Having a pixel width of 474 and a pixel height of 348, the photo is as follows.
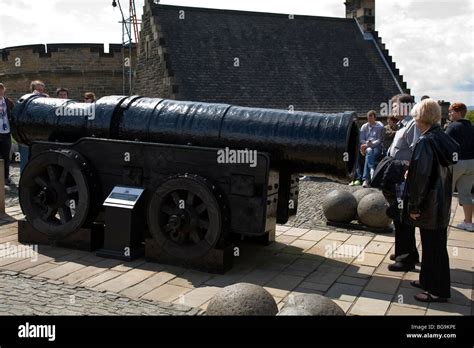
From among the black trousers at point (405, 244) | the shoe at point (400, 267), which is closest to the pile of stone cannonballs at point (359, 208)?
the black trousers at point (405, 244)

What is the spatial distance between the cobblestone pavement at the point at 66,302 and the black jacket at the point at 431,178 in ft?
6.48

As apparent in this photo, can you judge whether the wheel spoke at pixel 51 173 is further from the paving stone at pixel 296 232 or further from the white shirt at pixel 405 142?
the white shirt at pixel 405 142

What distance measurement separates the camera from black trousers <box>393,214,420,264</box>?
17.9 ft

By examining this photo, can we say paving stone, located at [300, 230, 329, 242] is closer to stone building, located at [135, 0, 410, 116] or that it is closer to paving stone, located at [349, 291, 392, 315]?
paving stone, located at [349, 291, 392, 315]

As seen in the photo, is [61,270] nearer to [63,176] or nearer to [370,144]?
[63,176]

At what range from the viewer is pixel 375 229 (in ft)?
23.8

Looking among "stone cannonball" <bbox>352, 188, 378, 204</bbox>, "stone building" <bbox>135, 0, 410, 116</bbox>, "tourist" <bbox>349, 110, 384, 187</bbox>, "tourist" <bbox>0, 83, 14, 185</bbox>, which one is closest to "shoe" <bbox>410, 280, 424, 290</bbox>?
"stone cannonball" <bbox>352, 188, 378, 204</bbox>

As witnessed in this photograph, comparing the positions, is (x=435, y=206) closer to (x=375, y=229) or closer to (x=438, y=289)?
(x=438, y=289)

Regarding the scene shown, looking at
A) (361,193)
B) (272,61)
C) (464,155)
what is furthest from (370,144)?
(272,61)

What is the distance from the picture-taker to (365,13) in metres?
30.6

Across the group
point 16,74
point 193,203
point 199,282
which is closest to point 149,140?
point 193,203

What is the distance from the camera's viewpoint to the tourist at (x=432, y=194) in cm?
429

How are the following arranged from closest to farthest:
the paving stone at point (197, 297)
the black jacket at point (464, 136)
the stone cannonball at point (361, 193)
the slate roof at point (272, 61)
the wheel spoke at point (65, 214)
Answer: the paving stone at point (197, 297), the wheel spoke at point (65, 214), the black jacket at point (464, 136), the stone cannonball at point (361, 193), the slate roof at point (272, 61)

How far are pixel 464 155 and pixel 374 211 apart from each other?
1474 mm
